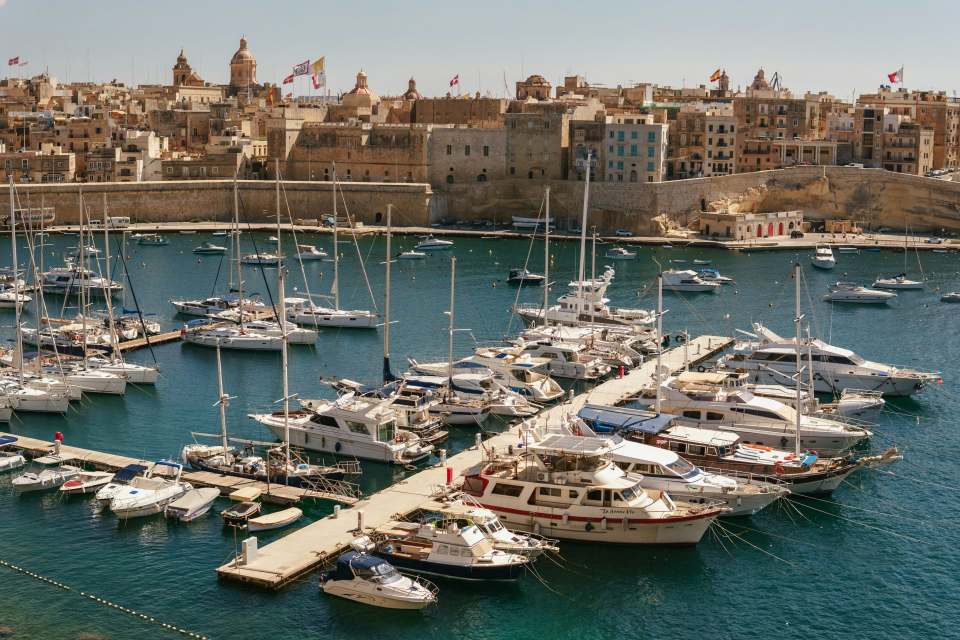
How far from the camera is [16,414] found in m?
31.5

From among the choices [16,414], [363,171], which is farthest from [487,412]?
[363,171]

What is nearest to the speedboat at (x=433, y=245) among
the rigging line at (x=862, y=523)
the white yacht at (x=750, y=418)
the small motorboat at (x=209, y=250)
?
→ the small motorboat at (x=209, y=250)

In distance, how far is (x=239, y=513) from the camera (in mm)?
23547

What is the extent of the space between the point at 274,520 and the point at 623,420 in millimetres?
8059

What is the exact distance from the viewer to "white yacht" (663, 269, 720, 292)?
5391 cm

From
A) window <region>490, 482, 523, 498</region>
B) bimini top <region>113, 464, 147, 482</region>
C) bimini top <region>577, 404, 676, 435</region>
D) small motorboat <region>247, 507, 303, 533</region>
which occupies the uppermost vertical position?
bimini top <region>577, 404, 676, 435</region>

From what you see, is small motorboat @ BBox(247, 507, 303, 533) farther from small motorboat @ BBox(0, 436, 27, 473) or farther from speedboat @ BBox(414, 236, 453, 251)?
speedboat @ BBox(414, 236, 453, 251)

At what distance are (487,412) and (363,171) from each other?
51.2m

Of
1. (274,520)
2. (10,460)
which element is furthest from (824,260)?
(10,460)

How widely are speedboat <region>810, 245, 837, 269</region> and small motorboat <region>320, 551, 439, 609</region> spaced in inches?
1774

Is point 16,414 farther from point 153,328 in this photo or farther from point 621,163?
point 621,163

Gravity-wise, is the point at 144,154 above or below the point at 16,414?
above

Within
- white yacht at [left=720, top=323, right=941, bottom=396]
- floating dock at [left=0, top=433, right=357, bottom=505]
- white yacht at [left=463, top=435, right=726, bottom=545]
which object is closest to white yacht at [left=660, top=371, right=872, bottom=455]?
Result: white yacht at [left=463, top=435, right=726, bottom=545]

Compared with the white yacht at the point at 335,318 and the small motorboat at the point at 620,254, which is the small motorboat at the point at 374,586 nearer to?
the white yacht at the point at 335,318
